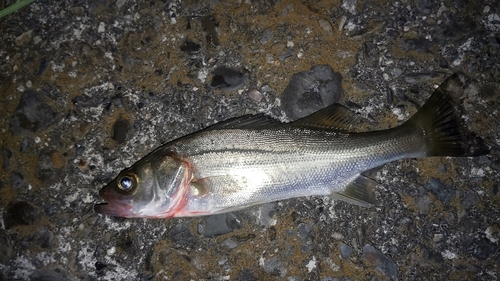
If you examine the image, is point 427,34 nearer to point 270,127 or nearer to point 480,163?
point 480,163

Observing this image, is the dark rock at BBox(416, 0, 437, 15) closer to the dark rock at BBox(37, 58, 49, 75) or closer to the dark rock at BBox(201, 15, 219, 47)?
the dark rock at BBox(201, 15, 219, 47)

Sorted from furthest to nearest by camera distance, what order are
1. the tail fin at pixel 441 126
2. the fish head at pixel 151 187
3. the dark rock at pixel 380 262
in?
the dark rock at pixel 380 262 < the tail fin at pixel 441 126 < the fish head at pixel 151 187

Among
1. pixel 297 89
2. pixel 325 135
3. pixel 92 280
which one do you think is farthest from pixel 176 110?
pixel 92 280

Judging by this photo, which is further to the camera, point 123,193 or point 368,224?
point 368,224

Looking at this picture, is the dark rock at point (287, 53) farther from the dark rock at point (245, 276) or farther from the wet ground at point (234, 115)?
the dark rock at point (245, 276)

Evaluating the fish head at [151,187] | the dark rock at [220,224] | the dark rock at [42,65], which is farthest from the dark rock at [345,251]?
the dark rock at [42,65]

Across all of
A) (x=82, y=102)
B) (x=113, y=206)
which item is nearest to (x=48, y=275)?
(x=113, y=206)
